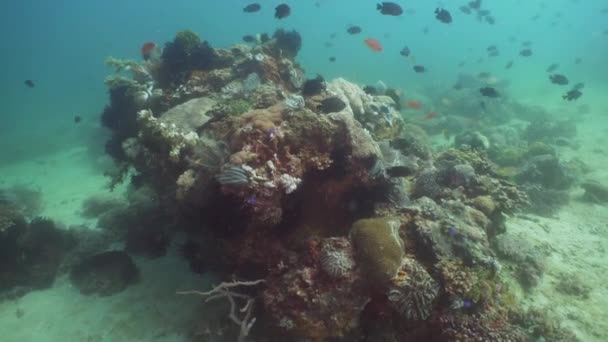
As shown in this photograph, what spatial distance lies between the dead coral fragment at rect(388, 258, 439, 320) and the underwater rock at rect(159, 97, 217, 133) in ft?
17.3

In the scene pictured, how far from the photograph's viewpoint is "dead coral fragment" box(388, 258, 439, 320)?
479cm

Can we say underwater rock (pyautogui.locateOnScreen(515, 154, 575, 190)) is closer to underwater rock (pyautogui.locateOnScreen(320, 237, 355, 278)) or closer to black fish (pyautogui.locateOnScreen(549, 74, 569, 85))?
black fish (pyautogui.locateOnScreen(549, 74, 569, 85))

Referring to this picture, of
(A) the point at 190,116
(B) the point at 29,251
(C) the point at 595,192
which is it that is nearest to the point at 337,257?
(A) the point at 190,116

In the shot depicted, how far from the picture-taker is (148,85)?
11.2 metres

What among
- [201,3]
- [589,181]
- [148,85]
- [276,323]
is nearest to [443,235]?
[276,323]

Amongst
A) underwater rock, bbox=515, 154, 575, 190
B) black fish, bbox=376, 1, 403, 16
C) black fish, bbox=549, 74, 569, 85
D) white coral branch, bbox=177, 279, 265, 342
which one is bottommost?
white coral branch, bbox=177, 279, 265, 342

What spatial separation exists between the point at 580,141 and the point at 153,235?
2371 cm

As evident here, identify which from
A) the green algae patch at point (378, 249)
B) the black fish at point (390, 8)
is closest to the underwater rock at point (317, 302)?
the green algae patch at point (378, 249)

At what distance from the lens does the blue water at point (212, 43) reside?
1750 inches

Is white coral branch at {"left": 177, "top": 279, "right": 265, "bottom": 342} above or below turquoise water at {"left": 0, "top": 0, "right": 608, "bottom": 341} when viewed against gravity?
below

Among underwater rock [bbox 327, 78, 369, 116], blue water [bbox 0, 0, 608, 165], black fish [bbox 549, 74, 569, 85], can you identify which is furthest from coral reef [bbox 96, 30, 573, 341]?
blue water [bbox 0, 0, 608, 165]

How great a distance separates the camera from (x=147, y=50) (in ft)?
41.2

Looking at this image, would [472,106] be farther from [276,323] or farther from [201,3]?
[201,3]

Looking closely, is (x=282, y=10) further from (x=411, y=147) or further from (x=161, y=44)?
(x=161, y=44)
